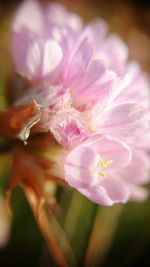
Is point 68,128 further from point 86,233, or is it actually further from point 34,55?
point 86,233

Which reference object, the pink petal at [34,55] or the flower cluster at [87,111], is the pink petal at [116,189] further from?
the pink petal at [34,55]

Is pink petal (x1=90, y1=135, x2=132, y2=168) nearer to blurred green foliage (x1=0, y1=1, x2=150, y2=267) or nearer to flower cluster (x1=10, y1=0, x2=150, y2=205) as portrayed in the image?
flower cluster (x1=10, y1=0, x2=150, y2=205)

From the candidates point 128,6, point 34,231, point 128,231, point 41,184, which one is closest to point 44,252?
point 34,231

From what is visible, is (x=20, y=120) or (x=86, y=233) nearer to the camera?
(x=20, y=120)

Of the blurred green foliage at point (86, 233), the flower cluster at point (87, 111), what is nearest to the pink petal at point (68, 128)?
the flower cluster at point (87, 111)

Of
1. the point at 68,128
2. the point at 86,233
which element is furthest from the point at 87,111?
the point at 86,233

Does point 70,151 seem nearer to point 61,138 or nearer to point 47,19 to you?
point 61,138

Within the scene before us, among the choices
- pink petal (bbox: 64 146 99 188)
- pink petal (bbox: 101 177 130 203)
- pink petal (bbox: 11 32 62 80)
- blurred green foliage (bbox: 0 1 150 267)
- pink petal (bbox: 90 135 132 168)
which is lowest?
blurred green foliage (bbox: 0 1 150 267)

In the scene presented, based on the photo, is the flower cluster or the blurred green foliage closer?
the flower cluster

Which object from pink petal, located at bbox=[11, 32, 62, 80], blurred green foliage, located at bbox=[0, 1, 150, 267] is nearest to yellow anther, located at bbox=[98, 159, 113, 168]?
pink petal, located at bbox=[11, 32, 62, 80]
